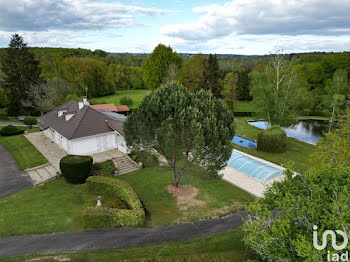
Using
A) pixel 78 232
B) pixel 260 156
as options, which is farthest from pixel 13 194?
pixel 260 156

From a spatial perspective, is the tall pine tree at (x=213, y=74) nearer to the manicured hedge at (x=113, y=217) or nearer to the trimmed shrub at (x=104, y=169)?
the trimmed shrub at (x=104, y=169)

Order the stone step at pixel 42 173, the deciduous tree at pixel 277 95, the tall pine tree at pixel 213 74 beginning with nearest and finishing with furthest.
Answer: the stone step at pixel 42 173
the deciduous tree at pixel 277 95
the tall pine tree at pixel 213 74

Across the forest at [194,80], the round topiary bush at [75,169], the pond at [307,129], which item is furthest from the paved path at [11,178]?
the pond at [307,129]

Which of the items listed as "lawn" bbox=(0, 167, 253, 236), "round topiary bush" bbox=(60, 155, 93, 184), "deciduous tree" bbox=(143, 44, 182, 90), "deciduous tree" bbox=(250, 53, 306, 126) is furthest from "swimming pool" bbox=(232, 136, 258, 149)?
"deciduous tree" bbox=(143, 44, 182, 90)

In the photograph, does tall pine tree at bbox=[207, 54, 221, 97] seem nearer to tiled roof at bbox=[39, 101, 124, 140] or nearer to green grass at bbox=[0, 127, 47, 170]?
tiled roof at bbox=[39, 101, 124, 140]

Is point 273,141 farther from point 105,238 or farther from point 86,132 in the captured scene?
point 105,238

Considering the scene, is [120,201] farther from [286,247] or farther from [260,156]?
[260,156]
